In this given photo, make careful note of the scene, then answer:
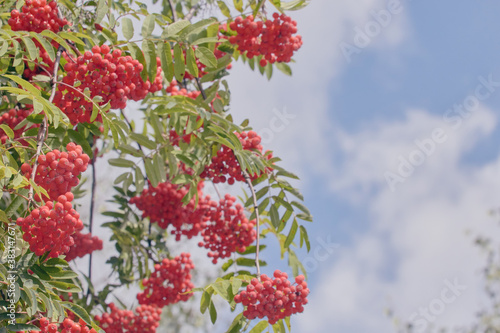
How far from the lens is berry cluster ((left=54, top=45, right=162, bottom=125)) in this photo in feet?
10.5

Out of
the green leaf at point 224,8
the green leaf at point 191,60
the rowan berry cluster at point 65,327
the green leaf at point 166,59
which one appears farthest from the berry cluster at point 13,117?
the green leaf at point 224,8

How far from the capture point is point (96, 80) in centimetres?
321

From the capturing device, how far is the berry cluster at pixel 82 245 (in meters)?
4.75

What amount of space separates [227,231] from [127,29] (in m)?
1.76

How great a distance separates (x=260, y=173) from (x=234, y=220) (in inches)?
18.9

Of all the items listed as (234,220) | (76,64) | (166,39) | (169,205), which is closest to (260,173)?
(234,220)

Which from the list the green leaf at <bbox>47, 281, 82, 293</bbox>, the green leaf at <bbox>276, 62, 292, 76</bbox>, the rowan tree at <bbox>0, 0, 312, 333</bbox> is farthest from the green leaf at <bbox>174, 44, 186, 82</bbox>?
the green leaf at <bbox>276, 62, 292, 76</bbox>

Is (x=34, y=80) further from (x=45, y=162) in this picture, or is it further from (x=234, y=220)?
(x=234, y=220)

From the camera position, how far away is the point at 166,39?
11.8 ft

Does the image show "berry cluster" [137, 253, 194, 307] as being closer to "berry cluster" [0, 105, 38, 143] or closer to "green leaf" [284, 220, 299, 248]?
"green leaf" [284, 220, 299, 248]

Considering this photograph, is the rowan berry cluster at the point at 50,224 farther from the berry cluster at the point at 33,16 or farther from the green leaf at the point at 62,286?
the berry cluster at the point at 33,16

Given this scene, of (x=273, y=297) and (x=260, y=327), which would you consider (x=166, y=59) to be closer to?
(x=273, y=297)

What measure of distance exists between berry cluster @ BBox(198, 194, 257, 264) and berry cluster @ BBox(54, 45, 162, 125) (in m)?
1.53

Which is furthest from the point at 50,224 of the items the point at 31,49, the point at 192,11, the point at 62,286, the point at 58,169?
the point at 192,11
